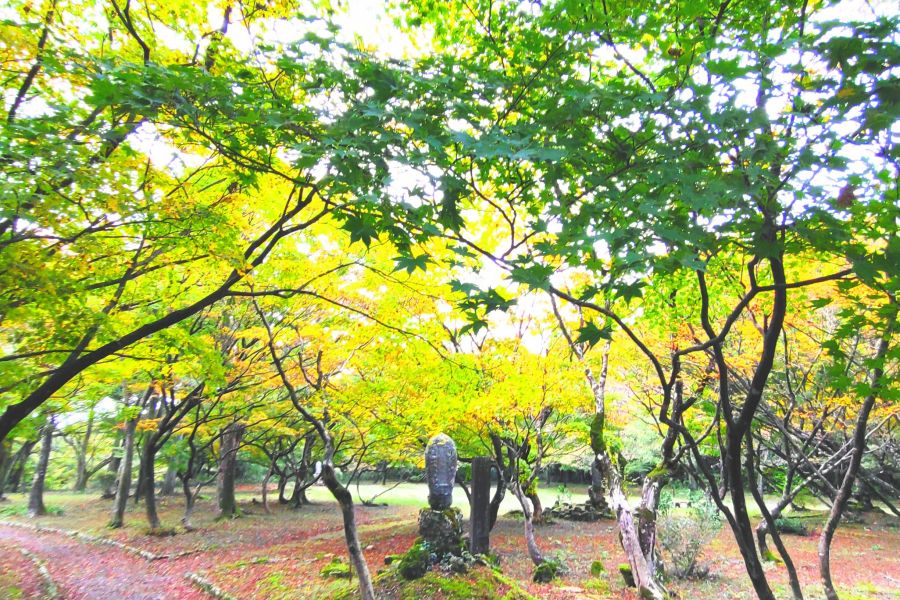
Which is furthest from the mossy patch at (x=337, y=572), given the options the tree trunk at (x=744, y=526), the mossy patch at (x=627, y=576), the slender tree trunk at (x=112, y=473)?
the slender tree trunk at (x=112, y=473)

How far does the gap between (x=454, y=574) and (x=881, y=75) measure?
752 cm

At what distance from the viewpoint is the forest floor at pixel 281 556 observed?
29.3 feet

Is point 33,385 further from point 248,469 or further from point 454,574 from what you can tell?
point 248,469

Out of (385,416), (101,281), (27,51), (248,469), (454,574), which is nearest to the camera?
(27,51)

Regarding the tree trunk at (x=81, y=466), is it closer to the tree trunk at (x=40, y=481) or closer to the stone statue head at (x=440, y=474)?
the tree trunk at (x=40, y=481)

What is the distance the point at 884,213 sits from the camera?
2662 millimetres

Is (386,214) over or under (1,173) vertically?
under

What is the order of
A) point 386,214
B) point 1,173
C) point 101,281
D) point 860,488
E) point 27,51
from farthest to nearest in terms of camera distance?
point 860,488 < point 101,281 < point 27,51 < point 1,173 < point 386,214

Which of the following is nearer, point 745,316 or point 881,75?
point 881,75

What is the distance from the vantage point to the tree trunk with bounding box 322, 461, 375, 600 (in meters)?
6.27

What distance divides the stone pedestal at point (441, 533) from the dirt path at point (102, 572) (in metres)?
4.27

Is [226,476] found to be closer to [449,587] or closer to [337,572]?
[337,572]

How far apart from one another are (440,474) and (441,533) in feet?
3.68

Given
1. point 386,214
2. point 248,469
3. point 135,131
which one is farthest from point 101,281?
point 248,469
